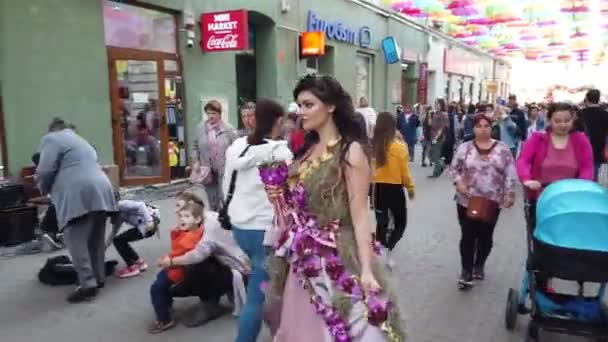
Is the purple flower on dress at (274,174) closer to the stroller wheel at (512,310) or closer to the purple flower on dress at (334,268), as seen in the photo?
the purple flower on dress at (334,268)

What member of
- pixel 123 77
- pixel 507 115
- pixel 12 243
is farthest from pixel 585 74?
pixel 12 243

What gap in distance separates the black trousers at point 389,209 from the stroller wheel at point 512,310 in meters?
1.79

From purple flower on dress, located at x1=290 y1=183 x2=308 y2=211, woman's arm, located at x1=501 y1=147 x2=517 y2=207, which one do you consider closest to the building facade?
woman's arm, located at x1=501 y1=147 x2=517 y2=207

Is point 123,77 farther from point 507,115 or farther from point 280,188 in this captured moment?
point 280,188

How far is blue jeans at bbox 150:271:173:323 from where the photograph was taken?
4.05 metres

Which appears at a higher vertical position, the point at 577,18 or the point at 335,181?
the point at 577,18

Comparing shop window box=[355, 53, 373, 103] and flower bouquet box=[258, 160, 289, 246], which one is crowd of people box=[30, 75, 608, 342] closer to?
flower bouquet box=[258, 160, 289, 246]

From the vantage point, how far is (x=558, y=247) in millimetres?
3311

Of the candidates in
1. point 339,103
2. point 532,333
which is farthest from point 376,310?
point 532,333

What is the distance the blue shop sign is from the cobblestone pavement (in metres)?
15.2

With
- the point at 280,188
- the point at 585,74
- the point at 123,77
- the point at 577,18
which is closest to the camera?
the point at 280,188

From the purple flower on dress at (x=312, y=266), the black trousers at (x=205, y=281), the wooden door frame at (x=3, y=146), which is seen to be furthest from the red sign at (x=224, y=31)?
the purple flower on dress at (x=312, y=266)

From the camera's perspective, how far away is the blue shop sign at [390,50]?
2078 centimetres

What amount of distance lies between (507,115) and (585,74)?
159 feet
